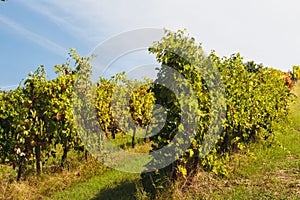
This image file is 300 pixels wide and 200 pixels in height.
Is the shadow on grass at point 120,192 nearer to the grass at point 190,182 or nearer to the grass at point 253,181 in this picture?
the grass at point 190,182

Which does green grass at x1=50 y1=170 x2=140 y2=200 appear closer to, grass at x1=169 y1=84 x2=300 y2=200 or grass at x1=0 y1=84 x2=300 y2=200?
grass at x1=0 y1=84 x2=300 y2=200

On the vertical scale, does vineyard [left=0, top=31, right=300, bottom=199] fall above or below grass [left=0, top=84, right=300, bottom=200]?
above

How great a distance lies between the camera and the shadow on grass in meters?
6.87

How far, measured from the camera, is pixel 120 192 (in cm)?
725

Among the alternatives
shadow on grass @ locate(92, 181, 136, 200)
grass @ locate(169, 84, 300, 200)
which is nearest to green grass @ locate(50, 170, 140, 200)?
shadow on grass @ locate(92, 181, 136, 200)

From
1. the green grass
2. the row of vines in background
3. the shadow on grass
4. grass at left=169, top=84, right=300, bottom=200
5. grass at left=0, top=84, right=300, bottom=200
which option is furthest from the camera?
the row of vines in background

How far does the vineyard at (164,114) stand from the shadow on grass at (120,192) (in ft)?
1.36

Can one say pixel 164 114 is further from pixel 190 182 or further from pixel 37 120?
pixel 37 120

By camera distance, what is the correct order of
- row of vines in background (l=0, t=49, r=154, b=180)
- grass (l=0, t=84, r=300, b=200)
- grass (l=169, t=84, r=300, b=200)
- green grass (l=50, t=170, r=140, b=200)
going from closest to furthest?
grass (l=169, t=84, r=300, b=200)
grass (l=0, t=84, r=300, b=200)
green grass (l=50, t=170, r=140, b=200)
row of vines in background (l=0, t=49, r=154, b=180)

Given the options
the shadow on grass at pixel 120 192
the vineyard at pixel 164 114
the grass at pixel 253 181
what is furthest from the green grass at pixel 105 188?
the grass at pixel 253 181

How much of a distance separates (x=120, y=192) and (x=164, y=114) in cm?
238

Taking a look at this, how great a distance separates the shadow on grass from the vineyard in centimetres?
41

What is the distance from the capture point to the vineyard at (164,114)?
6262 millimetres

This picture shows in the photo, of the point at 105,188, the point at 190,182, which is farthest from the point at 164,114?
the point at 105,188
